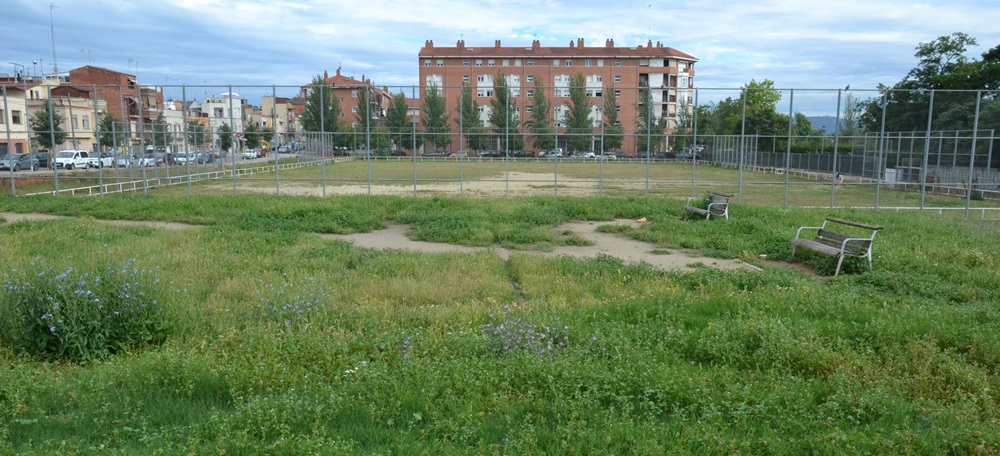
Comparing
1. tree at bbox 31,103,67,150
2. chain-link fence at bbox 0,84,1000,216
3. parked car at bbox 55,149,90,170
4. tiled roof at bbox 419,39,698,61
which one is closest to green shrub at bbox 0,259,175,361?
chain-link fence at bbox 0,84,1000,216

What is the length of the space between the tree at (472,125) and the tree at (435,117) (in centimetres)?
64

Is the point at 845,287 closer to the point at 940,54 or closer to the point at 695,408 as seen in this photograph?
the point at 695,408

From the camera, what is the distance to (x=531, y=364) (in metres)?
5.47

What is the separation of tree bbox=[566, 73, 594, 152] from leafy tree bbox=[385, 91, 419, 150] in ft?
17.9

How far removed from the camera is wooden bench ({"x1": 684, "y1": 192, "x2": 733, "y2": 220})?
15276 millimetres

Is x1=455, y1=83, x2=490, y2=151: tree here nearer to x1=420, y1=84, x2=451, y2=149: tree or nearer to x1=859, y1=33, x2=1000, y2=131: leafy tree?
x1=420, y1=84, x2=451, y2=149: tree

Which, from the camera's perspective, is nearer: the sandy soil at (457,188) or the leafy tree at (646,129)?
the sandy soil at (457,188)

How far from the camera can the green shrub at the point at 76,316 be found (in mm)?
6098

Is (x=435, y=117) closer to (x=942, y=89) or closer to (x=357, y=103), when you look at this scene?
(x=357, y=103)

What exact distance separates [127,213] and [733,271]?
1323 centimetres

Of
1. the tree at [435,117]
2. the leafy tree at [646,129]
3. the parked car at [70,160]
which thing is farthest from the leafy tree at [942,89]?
the parked car at [70,160]

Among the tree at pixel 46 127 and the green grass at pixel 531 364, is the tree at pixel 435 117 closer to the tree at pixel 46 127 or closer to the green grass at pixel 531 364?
the tree at pixel 46 127

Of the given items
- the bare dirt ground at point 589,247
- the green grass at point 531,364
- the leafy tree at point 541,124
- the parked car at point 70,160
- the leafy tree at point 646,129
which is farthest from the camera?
the parked car at point 70,160

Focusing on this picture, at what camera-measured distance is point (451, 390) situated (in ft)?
16.5
